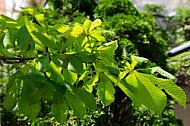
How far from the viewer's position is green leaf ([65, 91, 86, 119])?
1113 mm

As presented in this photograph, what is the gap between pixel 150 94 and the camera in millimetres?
1101

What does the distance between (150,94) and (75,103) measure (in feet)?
0.76

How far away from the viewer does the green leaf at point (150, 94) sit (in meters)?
1.10

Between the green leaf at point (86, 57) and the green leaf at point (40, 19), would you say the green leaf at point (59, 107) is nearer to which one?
the green leaf at point (86, 57)

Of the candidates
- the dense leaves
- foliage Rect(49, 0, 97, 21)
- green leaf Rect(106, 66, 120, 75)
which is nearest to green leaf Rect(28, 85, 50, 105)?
the dense leaves

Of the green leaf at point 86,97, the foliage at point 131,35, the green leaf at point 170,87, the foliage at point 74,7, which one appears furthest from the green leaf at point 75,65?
the foliage at point 74,7

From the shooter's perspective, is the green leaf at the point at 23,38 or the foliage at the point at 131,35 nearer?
Result: the green leaf at the point at 23,38

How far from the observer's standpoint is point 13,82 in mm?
1218

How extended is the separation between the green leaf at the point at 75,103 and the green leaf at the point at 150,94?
0.19m

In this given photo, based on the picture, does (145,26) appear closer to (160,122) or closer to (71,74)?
Result: (160,122)

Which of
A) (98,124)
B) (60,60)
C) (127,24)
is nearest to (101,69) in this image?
(60,60)

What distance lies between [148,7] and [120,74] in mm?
7300

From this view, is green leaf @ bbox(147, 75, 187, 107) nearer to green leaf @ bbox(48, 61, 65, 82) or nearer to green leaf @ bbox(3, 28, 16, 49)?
green leaf @ bbox(48, 61, 65, 82)

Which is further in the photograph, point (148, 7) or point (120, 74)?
point (148, 7)
